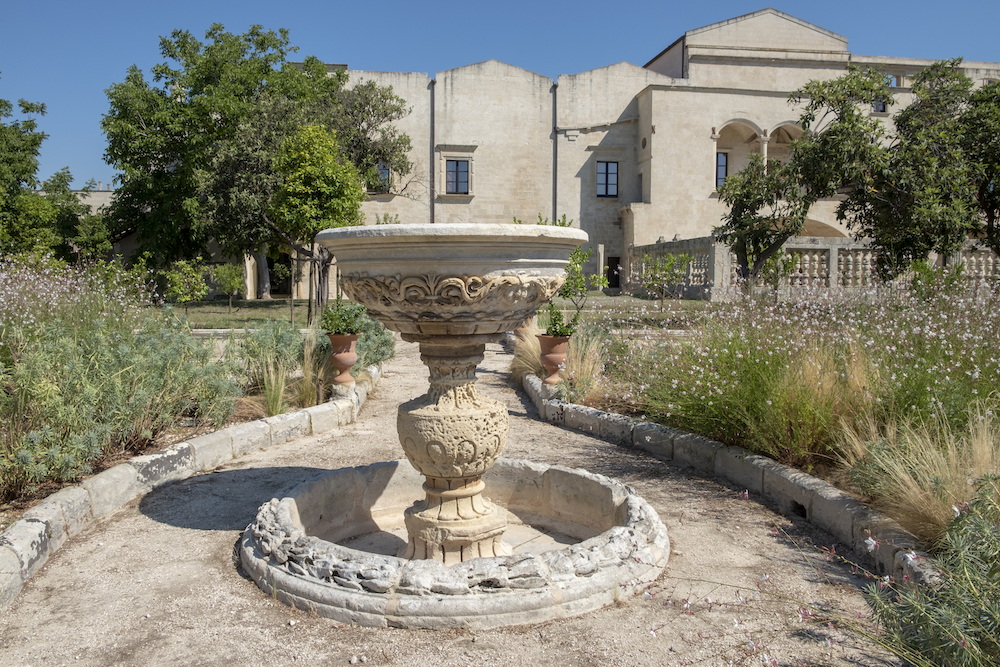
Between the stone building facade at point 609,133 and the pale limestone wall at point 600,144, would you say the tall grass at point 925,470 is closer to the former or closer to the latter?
the stone building facade at point 609,133

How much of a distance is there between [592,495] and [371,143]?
23297 mm

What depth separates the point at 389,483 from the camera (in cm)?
454

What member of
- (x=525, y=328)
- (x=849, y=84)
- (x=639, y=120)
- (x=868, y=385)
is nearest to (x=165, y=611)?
(x=868, y=385)

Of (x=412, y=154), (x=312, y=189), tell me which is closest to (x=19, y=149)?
(x=412, y=154)

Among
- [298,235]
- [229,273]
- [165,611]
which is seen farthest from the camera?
[229,273]

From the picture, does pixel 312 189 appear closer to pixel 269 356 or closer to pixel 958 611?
pixel 269 356

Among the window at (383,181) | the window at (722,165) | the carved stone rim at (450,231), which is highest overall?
the window at (722,165)

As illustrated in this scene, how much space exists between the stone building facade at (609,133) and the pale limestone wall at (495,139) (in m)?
0.04

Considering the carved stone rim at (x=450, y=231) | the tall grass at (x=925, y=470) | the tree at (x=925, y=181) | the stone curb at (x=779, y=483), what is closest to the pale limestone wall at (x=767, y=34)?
the tree at (x=925, y=181)

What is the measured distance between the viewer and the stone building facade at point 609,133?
91.6 feet

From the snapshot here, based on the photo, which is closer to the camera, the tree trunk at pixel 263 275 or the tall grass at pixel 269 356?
the tall grass at pixel 269 356

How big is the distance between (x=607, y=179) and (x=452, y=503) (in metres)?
27.5

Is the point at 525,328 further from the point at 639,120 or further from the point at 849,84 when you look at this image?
the point at 639,120

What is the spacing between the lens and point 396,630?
281 cm
